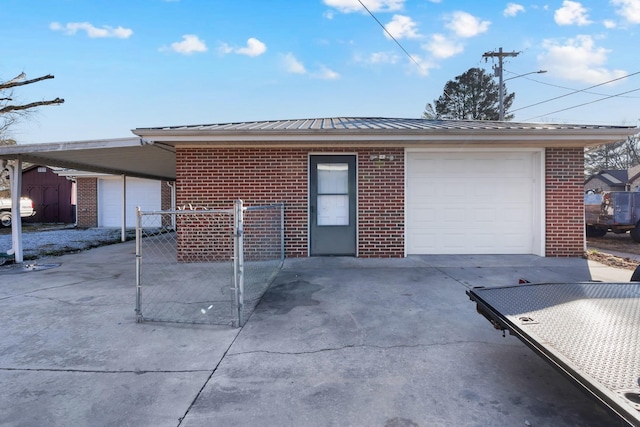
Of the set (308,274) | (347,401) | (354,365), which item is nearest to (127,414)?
(347,401)

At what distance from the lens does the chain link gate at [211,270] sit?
4109 mm

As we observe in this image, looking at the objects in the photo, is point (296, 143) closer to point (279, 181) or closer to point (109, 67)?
point (279, 181)

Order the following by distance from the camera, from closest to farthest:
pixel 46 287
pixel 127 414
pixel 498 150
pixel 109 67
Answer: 1. pixel 127 414
2. pixel 46 287
3. pixel 498 150
4. pixel 109 67

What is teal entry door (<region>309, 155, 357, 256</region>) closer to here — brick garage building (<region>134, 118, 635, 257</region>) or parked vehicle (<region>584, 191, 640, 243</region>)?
brick garage building (<region>134, 118, 635, 257</region>)

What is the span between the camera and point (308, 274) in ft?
19.4

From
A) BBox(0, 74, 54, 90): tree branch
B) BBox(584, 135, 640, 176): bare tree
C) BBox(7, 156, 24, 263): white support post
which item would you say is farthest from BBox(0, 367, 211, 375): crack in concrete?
BBox(584, 135, 640, 176): bare tree

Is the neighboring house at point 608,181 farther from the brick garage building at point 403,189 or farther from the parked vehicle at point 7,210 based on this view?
the parked vehicle at point 7,210

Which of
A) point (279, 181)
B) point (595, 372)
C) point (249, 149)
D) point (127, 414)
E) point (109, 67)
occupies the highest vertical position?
point (109, 67)

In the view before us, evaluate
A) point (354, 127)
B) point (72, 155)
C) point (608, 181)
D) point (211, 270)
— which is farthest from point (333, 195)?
point (608, 181)

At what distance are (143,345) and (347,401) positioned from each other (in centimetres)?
213

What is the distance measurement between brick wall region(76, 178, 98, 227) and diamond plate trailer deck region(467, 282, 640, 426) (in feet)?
60.4

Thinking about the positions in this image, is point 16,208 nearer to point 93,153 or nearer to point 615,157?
point 93,153

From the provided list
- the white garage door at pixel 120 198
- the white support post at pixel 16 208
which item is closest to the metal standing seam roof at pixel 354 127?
the white support post at pixel 16 208

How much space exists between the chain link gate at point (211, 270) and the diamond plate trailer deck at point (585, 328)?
2644 mm
